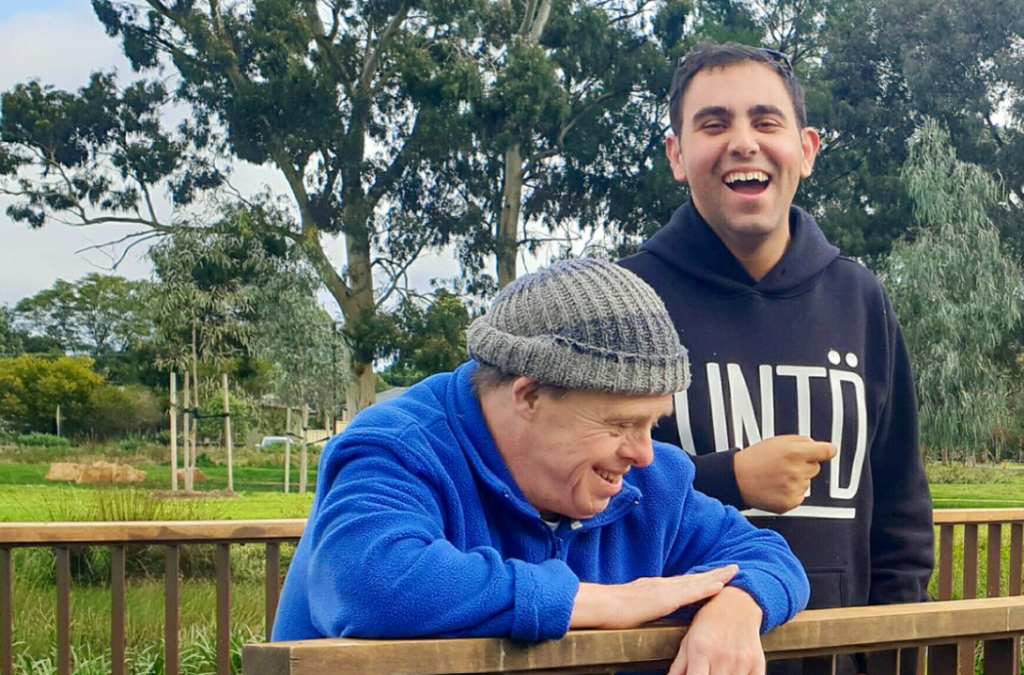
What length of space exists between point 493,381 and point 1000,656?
697 millimetres

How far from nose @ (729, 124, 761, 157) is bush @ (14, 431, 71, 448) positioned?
457 inches

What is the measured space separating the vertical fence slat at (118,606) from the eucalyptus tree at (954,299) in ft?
48.9

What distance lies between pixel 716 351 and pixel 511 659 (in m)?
0.65

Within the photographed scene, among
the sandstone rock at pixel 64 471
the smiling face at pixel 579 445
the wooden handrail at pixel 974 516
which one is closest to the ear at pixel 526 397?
the smiling face at pixel 579 445

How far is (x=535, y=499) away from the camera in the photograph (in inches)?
45.8

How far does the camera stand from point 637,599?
1.10 m

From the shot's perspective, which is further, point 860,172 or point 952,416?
point 860,172

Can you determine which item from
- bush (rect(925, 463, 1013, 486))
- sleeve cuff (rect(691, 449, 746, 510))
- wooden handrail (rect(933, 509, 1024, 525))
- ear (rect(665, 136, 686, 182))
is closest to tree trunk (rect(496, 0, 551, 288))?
bush (rect(925, 463, 1013, 486))

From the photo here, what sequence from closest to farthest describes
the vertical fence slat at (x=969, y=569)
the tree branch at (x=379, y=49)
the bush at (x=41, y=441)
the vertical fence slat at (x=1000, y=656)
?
the vertical fence slat at (x=1000, y=656)
the vertical fence slat at (x=969, y=569)
the bush at (x=41, y=441)
the tree branch at (x=379, y=49)

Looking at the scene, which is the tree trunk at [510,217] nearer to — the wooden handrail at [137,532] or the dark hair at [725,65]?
the wooden handrail at [137,532]

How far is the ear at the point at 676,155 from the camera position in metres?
1.63

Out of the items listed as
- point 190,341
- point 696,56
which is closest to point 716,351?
point 696,56

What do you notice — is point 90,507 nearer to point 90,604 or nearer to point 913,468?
point 90,604

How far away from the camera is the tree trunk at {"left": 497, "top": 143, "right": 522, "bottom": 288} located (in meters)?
17.2
